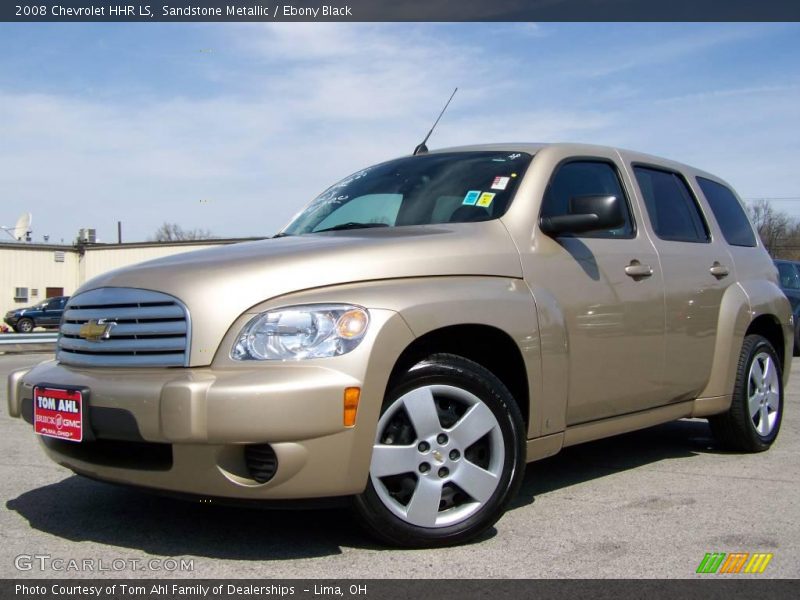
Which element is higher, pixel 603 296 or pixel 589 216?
pixel 589 216

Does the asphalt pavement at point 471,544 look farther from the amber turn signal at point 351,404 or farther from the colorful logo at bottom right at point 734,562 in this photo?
the amber turn signal at point 351,404

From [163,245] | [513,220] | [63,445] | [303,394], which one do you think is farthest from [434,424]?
[163,245]

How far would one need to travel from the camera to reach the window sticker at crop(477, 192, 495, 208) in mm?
4102

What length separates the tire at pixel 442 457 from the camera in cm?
327

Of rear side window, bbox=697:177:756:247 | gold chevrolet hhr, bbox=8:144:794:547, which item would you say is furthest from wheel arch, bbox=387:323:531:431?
rear side window, bbox=697:177:756:247

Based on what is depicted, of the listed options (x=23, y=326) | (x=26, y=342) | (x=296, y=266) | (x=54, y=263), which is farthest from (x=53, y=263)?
(x=296, y=266)

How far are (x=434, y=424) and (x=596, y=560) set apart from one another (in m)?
0.79

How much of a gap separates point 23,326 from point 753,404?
3275 cm

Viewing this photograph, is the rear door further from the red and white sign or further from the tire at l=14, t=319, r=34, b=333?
the tire at l=14, t=319, r=34, b=333

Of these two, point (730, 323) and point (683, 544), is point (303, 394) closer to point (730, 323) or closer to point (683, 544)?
point (683, 544)

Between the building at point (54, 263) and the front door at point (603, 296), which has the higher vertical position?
the front door at point (603, 296)

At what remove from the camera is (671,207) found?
5.12 metres

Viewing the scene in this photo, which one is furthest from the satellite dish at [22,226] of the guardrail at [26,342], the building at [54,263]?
the guardrail at [26,342]

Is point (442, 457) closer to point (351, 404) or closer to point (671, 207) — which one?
point (351, 404)
